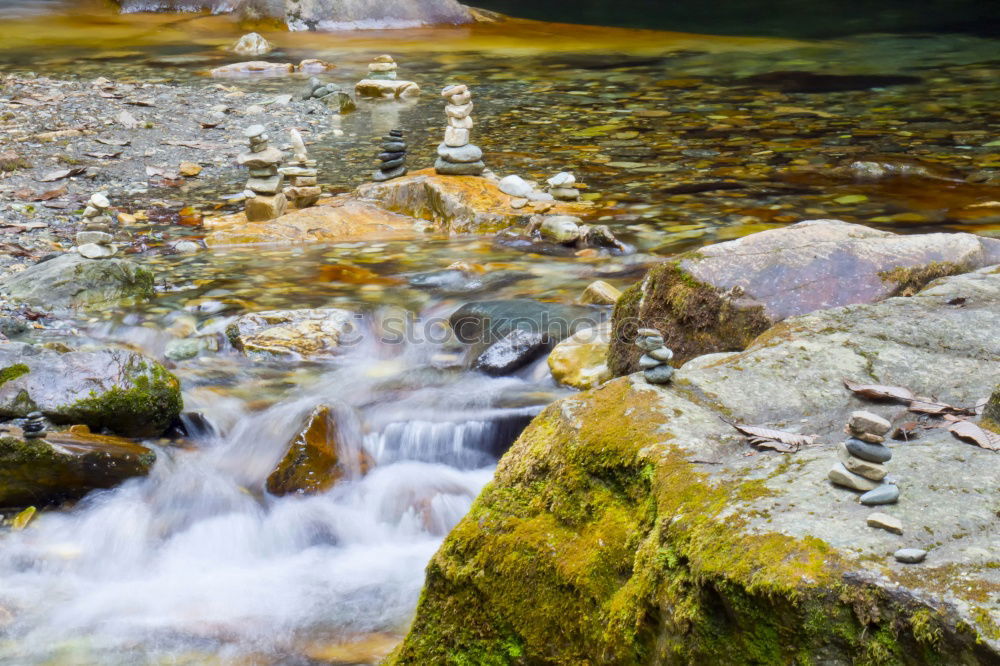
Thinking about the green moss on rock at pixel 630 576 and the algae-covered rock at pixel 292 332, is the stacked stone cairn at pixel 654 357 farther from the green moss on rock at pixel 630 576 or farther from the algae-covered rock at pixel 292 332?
the algae-covered rock at pixel 292 332

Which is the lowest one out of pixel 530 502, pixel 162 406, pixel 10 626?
pixel 10 626

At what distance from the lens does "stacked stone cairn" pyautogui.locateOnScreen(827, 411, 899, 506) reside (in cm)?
198

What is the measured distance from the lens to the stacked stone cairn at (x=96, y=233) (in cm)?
716

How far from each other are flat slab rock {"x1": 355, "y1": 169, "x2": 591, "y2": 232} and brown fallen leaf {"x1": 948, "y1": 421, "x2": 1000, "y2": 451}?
20.3 ft

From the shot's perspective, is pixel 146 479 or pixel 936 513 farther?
pixel 146 479

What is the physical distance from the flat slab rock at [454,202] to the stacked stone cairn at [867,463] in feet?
21.1

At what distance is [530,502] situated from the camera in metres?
2.65

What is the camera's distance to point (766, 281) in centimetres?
432

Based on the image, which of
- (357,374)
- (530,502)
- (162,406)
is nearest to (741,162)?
(357,374)

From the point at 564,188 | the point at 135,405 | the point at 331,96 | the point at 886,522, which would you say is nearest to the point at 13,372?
the point at 135,405

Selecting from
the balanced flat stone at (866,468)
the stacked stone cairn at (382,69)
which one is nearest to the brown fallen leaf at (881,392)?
the balanced flat stone at (866,468)

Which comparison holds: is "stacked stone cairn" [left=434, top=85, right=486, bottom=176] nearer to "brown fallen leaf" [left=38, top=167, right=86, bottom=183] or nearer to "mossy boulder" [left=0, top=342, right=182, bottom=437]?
"brown fallen leaf" [left=38, top=167, right=86, bottom=183]

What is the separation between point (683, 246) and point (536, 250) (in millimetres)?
1163

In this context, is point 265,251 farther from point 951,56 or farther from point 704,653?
point 951,56
